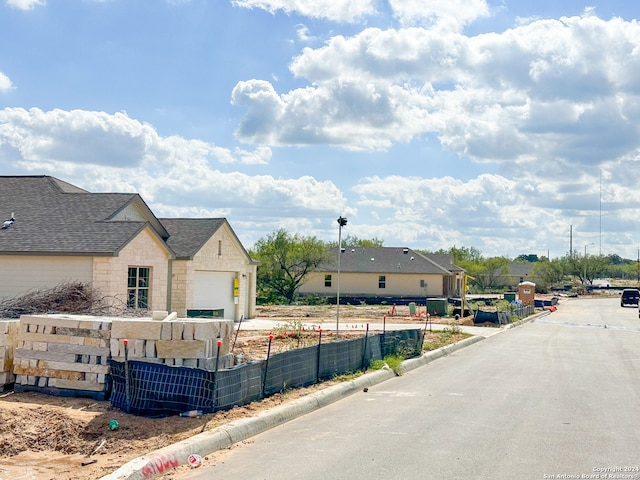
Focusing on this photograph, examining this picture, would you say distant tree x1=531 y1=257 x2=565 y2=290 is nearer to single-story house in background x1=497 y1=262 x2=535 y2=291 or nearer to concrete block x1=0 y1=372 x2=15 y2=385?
single-story house in background x1=497 y1=262 x2=535 y2=291

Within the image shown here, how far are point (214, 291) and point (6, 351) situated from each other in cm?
1894

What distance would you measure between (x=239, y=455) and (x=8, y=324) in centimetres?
551

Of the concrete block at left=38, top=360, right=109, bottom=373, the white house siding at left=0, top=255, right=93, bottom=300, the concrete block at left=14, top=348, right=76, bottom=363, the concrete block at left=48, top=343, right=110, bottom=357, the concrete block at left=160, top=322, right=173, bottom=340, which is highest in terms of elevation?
the white house siding at left=0, top=255, right=93, bottom=300

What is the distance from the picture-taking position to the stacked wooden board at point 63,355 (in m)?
10.9

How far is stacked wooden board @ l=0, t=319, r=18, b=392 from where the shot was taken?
37.4ft

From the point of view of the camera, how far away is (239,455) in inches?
330

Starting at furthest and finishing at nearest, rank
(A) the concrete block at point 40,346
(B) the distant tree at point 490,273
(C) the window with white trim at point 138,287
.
Answer: (B) the distant tree at point 490,273
(C) the window with white trim at point 138,287
(A) the concrete block at point 40,346

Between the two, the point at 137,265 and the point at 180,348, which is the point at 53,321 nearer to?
the point at 180,348

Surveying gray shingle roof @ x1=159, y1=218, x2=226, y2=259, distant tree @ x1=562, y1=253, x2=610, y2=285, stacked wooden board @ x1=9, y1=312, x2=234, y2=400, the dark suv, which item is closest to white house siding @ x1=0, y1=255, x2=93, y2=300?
gray shingle roof @ x1=159, y1=218, x2=226, y2=259

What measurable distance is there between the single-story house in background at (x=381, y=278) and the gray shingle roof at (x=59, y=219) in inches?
1689

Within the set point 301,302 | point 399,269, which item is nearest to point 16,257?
point 301,302

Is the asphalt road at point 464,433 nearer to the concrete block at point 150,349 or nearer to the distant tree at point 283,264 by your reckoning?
the concrete block at point 150,349

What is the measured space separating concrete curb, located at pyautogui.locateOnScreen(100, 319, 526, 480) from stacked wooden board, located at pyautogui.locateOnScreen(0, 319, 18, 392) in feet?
14.6

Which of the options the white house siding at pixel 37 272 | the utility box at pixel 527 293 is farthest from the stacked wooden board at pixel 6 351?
the utility box at pixel 527 293
